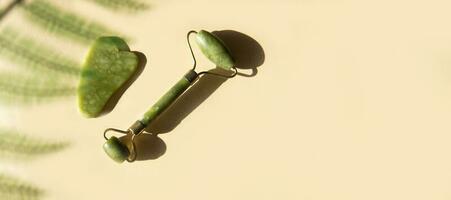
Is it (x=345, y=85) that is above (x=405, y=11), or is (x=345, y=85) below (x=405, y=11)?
below

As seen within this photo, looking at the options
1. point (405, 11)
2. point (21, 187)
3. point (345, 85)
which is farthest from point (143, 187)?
point (405, 11)

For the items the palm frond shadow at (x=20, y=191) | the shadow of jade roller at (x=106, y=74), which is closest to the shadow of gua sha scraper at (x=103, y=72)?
the shadow of jade roller at (x=106, y=74)

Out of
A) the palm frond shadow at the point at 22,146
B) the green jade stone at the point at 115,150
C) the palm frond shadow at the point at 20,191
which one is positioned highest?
the green jade stone at the point at 115,150

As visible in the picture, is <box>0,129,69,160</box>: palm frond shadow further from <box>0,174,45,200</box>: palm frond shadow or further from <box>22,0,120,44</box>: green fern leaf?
<box>22,0,120,44</box>: green fern leaf

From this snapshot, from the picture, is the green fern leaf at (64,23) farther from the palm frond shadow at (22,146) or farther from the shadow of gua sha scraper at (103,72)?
the palm frond shadow at (22,146)

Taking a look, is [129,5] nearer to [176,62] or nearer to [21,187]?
[176,62]

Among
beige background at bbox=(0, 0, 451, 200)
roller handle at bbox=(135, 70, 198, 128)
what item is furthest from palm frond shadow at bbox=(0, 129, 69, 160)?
roller handle at bbox=(135, 70, 198, 128)

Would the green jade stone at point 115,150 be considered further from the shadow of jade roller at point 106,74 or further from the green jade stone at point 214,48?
the green jade stone at point 214,48

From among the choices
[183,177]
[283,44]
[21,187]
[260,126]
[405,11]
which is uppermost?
[405,11]

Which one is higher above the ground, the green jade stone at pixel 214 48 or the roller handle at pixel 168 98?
the green jade stone at pixel 214 48
